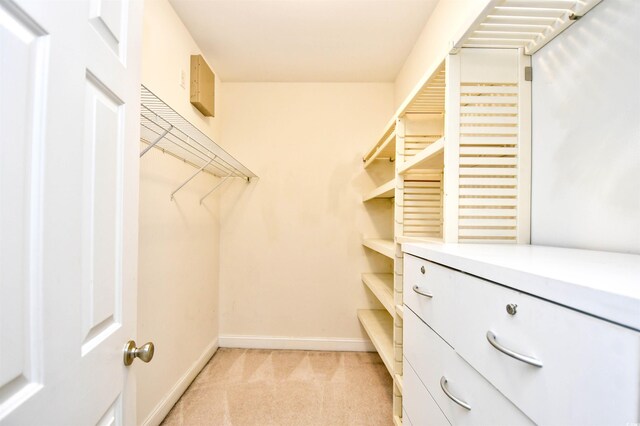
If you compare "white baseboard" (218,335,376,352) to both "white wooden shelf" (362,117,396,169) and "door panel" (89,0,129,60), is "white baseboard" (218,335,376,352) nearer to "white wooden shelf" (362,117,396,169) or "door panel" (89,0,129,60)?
"white wooden shelf" (362,117,396,169)

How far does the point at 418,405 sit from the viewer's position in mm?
954

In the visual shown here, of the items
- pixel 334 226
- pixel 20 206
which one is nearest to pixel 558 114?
pixel 20 206

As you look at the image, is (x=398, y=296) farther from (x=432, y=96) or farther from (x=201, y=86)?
(x=201, y=86)

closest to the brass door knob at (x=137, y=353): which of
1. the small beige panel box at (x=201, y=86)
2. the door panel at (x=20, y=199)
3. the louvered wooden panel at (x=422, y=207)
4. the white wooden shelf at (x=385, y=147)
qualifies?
the door panel at (x=20, y=199)

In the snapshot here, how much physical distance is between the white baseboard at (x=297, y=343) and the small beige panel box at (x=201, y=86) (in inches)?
73.5

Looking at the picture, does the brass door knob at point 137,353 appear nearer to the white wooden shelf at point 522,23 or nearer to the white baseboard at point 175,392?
the white baseboard at point 175,392

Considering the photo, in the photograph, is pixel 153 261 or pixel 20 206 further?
pixel 153 261

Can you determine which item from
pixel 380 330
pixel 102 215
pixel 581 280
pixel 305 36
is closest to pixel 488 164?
pixel 581 280

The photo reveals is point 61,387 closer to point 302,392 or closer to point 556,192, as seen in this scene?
point 556,192

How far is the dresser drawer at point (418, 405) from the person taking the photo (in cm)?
82

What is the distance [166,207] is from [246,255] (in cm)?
100

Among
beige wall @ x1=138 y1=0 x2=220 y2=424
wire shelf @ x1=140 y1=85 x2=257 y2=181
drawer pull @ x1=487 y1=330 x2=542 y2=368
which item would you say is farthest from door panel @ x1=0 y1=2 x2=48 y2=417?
beige wall @ x1=138 y1=0 x2=220 y2=424

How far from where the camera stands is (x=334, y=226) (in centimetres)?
244

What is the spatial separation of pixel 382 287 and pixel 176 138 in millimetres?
1526
